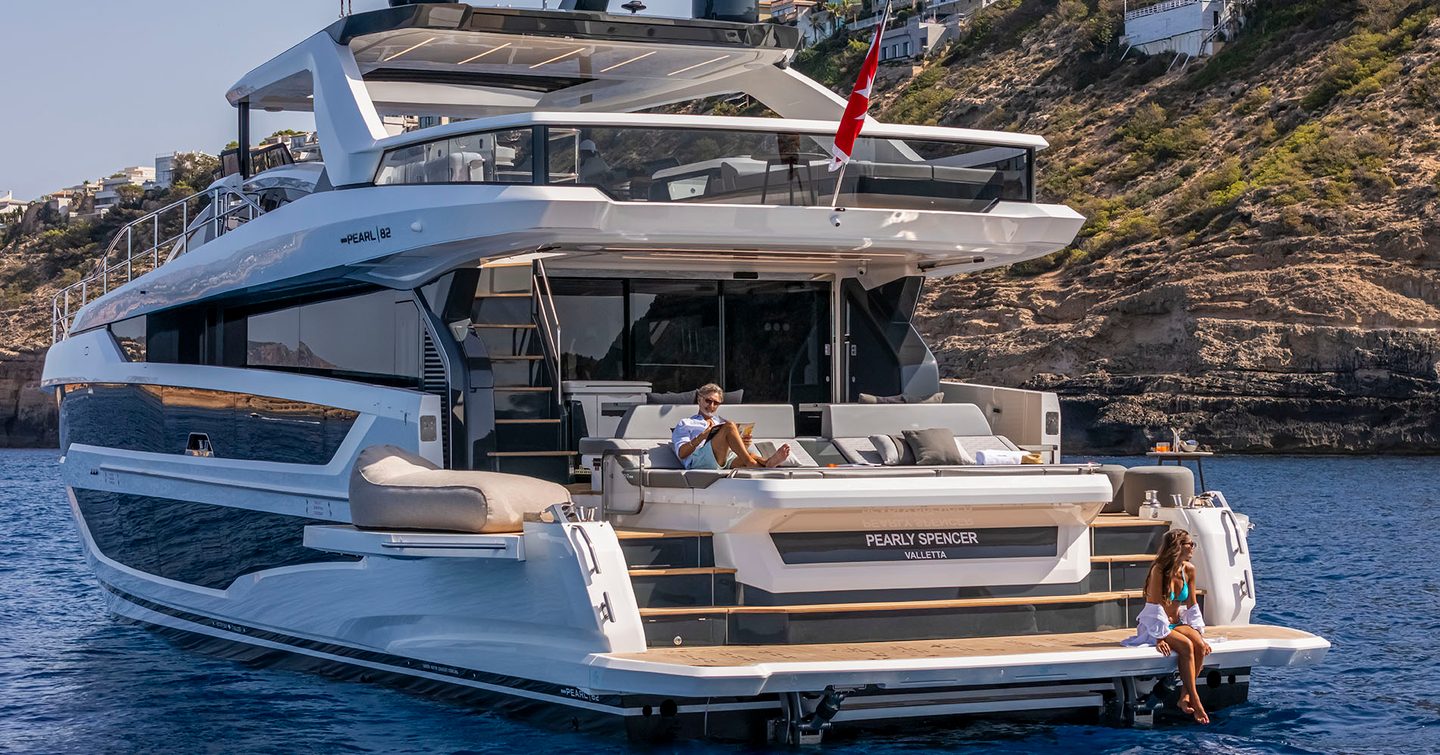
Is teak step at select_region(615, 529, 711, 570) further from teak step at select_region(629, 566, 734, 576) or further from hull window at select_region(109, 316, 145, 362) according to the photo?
hull window at select_region(109, 316, 145, 362)

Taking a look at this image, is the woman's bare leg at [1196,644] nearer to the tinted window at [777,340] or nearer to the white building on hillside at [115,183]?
the tinted window at [777,340]

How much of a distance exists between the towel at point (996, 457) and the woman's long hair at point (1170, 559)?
1.16 meters

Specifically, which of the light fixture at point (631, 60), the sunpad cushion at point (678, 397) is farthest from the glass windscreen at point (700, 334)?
the light fixture at point (631, 60)

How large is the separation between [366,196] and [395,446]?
1.60 metres

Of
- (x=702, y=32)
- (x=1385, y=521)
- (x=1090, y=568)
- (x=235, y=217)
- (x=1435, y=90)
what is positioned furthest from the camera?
(x=1435, y=90)

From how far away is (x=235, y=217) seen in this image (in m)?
12.6

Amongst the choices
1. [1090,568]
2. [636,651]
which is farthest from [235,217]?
[1090,568]

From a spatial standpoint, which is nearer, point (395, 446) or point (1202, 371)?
point (395, 446)

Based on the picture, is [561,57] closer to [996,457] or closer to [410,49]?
[410,49]

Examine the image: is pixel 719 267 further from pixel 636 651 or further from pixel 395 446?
pixel 636 651

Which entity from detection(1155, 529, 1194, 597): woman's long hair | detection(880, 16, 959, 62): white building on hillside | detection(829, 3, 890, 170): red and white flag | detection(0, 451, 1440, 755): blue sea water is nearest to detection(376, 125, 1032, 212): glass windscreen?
detection(829, 3, 890, 170): red and white flag

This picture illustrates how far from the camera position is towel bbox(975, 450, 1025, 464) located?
31.4ft

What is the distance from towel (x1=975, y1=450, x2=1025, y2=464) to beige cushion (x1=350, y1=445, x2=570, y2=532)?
2390 millimetres

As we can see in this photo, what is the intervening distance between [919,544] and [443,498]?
2.48 metres
